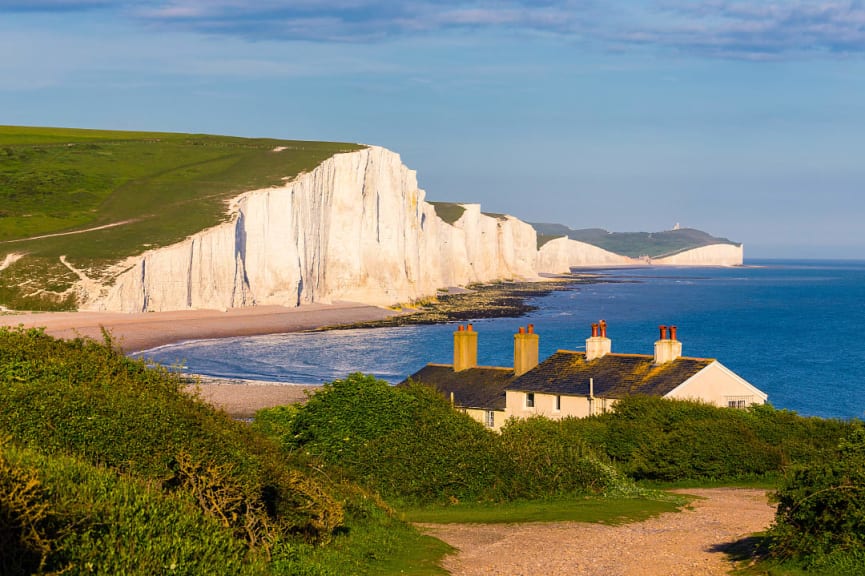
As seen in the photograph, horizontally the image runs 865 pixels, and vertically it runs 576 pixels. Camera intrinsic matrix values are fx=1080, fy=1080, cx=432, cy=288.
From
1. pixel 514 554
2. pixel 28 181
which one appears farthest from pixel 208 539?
pixel 28 181

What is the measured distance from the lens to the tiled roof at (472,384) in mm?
35844

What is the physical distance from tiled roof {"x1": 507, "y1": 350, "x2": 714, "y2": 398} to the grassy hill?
62345mm

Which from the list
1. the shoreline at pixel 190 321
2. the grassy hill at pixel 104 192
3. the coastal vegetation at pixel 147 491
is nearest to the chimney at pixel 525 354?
the coastal vegetation at pixel 147 491

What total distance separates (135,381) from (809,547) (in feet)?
34.1

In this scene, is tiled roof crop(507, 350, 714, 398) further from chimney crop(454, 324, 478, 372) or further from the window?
chimney crop(454, 324, 478, 372)

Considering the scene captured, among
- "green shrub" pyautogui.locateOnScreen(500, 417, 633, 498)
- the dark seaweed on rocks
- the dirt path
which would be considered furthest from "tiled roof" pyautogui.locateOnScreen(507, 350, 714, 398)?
the dark seaweed on rocks

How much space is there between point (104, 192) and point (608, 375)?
110361mm

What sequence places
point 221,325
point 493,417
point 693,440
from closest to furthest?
point 693,440, point 493,417, point 221,325

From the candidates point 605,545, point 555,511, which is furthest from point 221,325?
point 605,545

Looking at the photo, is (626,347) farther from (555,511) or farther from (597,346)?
(555,511)

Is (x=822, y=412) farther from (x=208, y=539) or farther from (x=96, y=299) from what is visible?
(x=96, y=299)

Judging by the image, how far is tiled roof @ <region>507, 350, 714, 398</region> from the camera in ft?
109

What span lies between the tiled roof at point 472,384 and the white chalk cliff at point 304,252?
58.0 metres

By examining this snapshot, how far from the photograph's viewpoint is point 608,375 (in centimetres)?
3478
